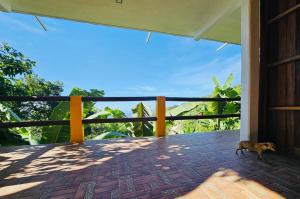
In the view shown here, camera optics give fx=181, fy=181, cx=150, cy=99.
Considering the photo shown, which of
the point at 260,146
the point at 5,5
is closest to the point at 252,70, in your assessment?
the point at 260,146

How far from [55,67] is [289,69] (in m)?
43.4

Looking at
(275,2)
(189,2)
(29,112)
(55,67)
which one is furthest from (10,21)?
(275,2)

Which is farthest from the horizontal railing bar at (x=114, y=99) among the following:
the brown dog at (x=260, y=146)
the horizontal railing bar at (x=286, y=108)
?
the horizontal railing bar at (x=286, y=108)

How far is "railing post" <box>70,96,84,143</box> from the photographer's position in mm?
4293

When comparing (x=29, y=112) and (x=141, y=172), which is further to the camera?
(x=29, y=112)

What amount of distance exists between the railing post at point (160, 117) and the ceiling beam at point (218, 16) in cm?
243

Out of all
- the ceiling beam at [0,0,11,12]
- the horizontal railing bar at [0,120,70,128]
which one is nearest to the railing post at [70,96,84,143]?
the horizontal railing bar at [0,120,70,128]

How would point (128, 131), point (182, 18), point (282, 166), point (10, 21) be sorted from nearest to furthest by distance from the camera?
point (282, 166) → point (182, 18) → point (128, 131) → point (10, 21)

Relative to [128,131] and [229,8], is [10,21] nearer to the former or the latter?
[128,131]

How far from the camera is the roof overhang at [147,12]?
4.22 m

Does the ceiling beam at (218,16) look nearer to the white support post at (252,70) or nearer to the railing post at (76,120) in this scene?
the white support post at (252,70)

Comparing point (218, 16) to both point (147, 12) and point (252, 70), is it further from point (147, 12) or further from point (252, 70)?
point (252, 70)

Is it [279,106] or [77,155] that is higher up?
[279,106]

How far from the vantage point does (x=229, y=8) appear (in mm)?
4203
